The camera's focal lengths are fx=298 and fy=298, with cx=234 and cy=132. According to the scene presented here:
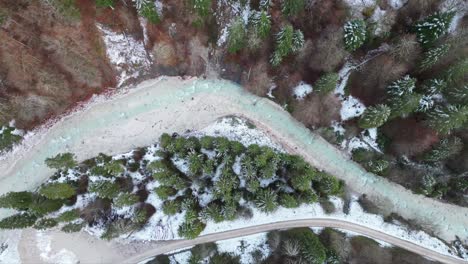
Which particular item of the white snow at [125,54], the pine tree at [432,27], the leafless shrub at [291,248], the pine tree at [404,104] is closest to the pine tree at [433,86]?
the pine tree at [404,104]

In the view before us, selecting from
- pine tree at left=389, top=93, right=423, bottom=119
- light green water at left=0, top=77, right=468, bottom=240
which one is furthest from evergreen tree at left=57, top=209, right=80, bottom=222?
pine tree at left=389, top=93, right=423, bottom=119

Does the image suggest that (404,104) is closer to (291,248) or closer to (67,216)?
(291,248)

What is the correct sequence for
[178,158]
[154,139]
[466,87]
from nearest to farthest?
[466,87] → [178,158] → [154,139]

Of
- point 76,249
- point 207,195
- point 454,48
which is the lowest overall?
point 76,249

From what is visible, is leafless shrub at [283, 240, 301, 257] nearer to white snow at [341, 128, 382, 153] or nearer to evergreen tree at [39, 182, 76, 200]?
white snow at [341, 128, 382, 153]

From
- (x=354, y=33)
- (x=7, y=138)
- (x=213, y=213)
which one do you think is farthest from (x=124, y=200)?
(x=354, y=33)

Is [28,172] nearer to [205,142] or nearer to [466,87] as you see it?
[205,142]

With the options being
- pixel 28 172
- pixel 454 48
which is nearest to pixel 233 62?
pixel 454 48
